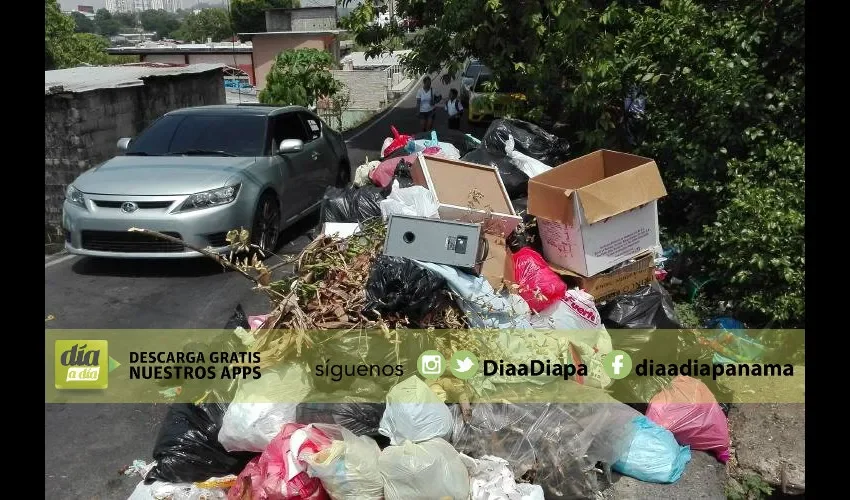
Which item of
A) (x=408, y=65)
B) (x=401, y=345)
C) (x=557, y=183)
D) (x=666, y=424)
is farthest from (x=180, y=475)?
(x=408, y=65)

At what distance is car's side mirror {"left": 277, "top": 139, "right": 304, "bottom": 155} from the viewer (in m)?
6.80

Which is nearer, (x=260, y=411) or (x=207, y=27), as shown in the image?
(x=260, y=411)

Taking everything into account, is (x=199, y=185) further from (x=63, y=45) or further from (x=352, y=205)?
(x=63, y=45)

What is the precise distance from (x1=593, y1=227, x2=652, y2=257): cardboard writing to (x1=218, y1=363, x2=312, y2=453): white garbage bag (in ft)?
7.06

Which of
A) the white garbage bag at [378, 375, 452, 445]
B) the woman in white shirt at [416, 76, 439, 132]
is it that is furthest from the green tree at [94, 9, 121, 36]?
the white garbage bag at [378, 375, 452, 445]

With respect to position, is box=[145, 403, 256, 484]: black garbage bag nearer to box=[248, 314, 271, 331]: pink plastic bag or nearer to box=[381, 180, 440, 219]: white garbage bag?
box=[248, 314, 271, 331]: pink plastic bag

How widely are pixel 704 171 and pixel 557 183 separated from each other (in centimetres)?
108

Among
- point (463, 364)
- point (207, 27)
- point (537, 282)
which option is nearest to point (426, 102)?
point (537, 282)

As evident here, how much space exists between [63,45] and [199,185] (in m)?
53.6

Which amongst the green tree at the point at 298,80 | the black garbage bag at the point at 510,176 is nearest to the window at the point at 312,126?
the black garbage bag at the point at 510,176

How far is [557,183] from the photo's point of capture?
531cm

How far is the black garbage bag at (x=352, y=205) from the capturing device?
19.6ft

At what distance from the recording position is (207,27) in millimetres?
90812
